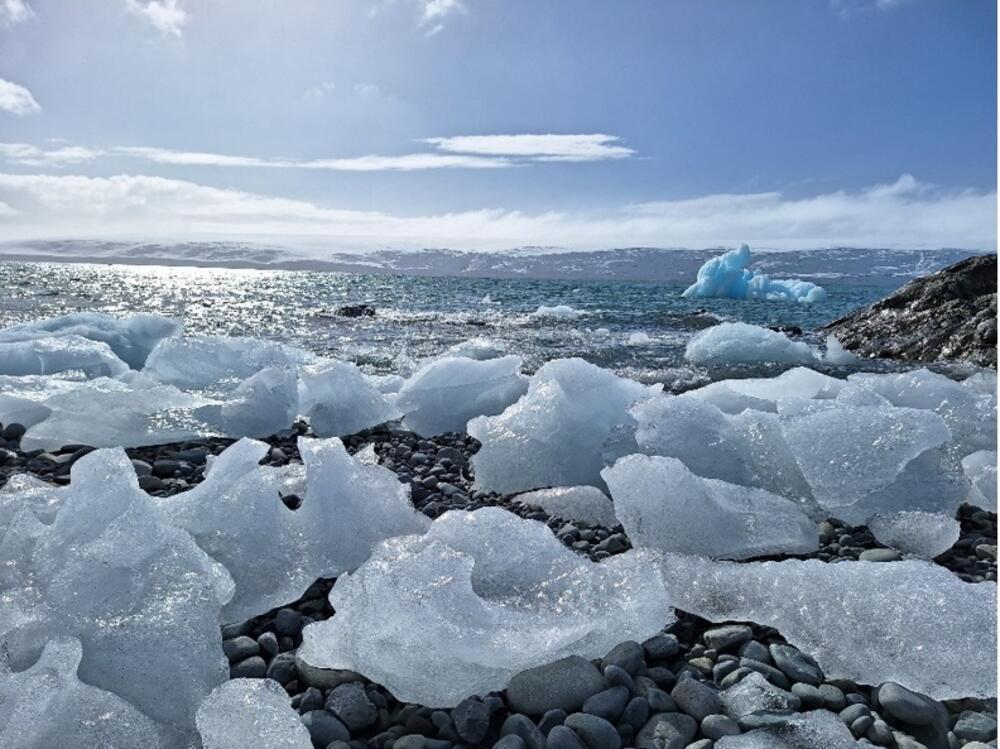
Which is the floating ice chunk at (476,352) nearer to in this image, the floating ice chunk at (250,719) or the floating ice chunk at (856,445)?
the floating ice chunk at (856,445)

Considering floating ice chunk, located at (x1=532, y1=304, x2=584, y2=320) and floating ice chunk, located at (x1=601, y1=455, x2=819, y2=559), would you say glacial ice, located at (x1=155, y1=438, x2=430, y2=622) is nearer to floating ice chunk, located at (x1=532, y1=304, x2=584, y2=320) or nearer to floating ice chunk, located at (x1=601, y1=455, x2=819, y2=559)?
floating ice chunk, located at (x1=601, y1=455, x2=819, y2=559)

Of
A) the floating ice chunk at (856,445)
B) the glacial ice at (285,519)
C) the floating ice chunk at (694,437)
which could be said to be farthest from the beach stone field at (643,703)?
the floating ice chunk at (694,437)

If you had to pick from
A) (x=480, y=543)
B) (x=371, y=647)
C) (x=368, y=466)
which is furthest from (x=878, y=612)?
(x=368, y=466)

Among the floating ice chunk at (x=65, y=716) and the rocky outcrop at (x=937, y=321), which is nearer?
the floating ice chunk at (x=65, y=716)

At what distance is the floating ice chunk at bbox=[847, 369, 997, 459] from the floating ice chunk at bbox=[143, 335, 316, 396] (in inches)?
155

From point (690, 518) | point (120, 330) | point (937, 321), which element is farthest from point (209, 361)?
point (937, 321)

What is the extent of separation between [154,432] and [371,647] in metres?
2.78

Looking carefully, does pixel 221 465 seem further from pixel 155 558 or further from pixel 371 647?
pixel 371 647

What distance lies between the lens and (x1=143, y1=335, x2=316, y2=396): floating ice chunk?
5375mm

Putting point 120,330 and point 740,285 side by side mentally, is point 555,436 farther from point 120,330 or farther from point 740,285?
point 740,285

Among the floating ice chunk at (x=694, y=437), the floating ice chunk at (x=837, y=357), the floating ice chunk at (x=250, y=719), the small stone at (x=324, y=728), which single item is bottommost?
the floating ice chunk at (x=837, y=357)

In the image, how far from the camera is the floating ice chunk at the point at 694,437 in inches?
130

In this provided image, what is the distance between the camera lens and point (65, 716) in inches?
61.6

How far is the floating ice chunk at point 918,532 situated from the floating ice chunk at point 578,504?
1.05 metres
